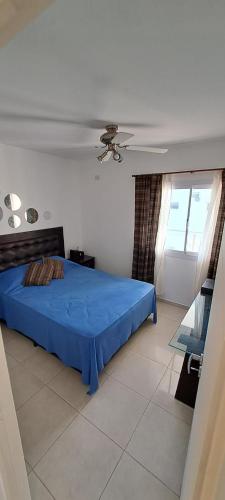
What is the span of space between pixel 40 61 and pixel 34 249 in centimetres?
262

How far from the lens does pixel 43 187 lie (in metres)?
3.32

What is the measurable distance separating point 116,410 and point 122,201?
9.38 ft

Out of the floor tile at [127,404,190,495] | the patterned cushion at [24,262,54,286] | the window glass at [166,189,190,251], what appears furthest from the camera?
the window glass at [166,189,190,251]

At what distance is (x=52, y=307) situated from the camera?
2.20 metres

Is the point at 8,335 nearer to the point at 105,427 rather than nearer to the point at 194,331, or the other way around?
the point at 105,427

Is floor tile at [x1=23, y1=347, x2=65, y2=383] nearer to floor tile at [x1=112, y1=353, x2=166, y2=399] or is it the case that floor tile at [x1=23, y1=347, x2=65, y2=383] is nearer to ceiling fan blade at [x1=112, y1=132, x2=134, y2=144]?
floor tile at [x1=112, y1=353, x2=166, y2=399]

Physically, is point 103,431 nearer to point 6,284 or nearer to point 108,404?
point 108,404

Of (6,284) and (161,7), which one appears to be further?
(6,284)

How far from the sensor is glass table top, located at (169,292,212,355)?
1.64 meters

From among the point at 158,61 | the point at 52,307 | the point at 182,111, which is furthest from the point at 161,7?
the point at 52,307

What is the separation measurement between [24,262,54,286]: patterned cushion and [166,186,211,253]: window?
6.22 feet

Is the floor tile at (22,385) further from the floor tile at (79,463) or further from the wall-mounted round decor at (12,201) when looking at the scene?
the wall-mounted round decor at (12,201)

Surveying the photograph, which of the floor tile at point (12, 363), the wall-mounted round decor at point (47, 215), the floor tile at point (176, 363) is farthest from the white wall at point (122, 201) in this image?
the floor tile at point (12, 363)

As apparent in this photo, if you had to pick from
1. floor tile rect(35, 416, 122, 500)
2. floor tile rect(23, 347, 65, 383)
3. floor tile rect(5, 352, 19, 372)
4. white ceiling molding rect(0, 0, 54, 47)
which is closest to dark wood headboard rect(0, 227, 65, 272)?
floor tile rect(5, 352, 19, 372)
